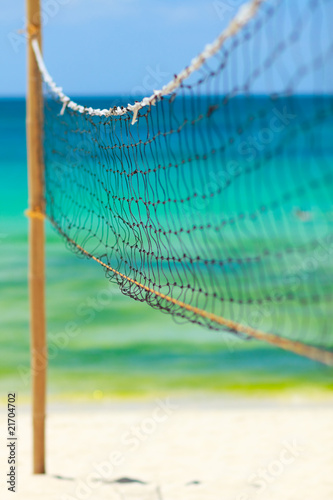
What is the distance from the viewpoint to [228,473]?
4422mm

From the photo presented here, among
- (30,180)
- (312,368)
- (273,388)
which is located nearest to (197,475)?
(30,180)

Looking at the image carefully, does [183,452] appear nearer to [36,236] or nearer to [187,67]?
[36,236]

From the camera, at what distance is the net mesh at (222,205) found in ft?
8.19

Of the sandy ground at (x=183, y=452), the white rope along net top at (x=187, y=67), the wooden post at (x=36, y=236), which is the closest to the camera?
the white rope along net top at (x=187, y=67)

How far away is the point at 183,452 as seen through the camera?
479 cm

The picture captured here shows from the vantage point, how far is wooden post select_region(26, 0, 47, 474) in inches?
158

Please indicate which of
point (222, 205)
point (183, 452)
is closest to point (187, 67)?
point (222, 205)

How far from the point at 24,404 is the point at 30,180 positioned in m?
2.69

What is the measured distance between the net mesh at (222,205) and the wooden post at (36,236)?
0.11m

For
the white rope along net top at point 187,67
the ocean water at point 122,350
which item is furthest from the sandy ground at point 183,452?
the white rope along net top at point 187,67

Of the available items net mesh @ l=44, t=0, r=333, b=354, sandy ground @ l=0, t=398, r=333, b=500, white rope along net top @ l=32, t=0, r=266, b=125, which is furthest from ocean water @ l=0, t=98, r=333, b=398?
white rope along net top @ l=32, t=0, r=266, b=125

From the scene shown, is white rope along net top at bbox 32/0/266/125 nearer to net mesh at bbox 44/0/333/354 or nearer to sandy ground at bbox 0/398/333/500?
net mesh at bbox 44/0/333/354

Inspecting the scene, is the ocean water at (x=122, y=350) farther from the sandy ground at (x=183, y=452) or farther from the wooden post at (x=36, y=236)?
the wooden post at (x=36, y=236)

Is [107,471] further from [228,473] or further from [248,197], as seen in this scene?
[248,197]
